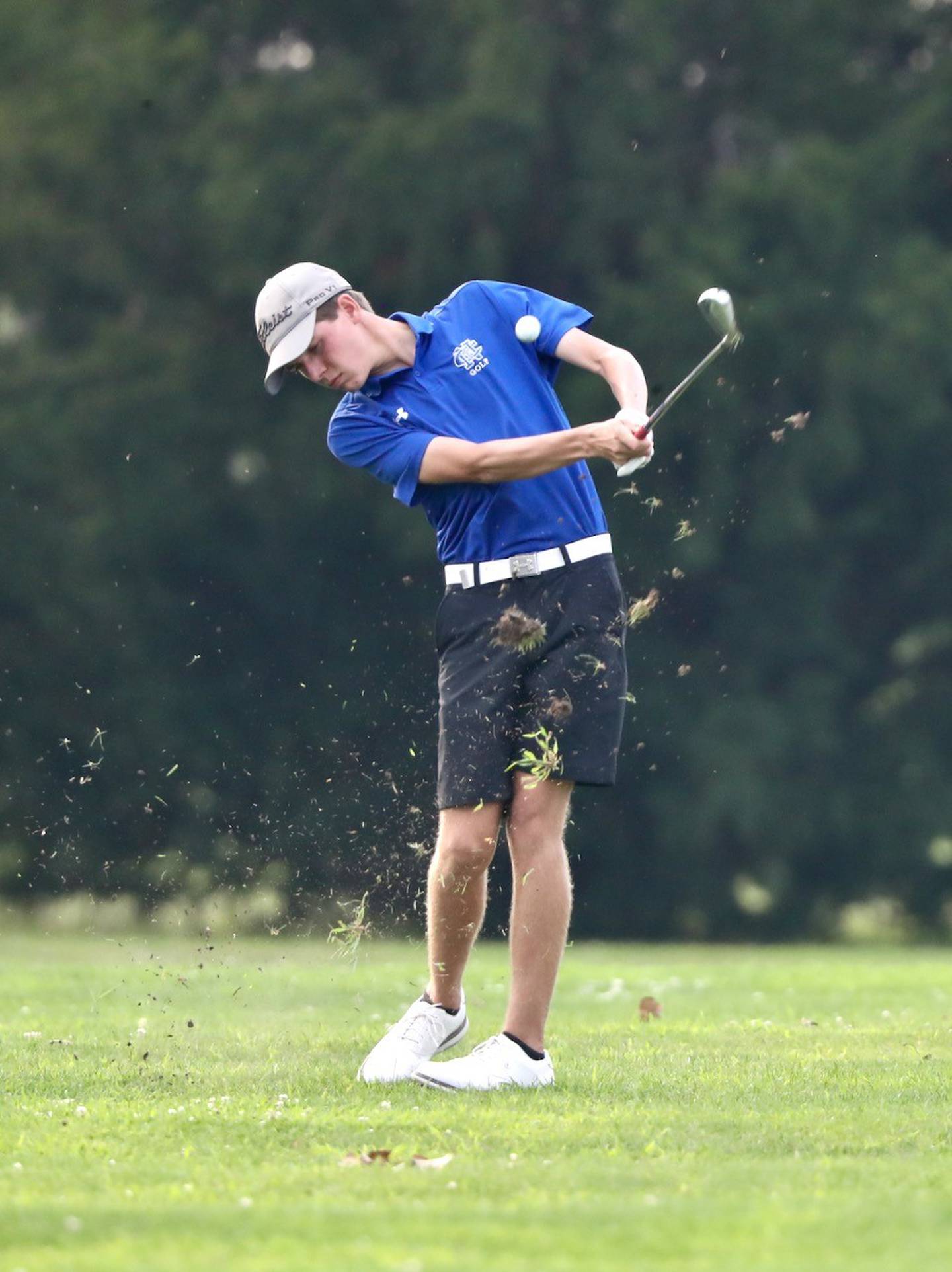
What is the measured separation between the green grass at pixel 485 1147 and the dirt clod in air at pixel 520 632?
112 cm

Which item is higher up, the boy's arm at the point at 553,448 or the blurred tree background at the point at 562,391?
the blurred tree background at the point at 562,391

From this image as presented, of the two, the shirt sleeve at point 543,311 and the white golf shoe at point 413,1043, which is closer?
the white golf shoe at point 413,1043

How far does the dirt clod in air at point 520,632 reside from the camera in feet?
18.2

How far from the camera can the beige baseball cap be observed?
5.64 metres

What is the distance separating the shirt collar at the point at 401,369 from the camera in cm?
571

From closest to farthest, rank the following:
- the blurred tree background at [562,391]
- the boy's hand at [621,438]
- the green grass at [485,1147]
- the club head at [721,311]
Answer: the green grass at [485,1147] < the boy's hand at [621,438] < the club head at [721,311] < the blurred tree background at [562,391]

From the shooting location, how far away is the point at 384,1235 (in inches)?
146

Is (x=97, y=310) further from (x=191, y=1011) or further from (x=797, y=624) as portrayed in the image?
(x=191, y=1011)

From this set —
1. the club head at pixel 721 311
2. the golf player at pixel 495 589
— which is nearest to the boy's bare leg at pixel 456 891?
the golf player at pixel 495 589

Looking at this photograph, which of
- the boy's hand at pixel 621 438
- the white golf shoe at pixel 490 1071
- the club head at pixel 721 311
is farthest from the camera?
the club head at pixel 721 311

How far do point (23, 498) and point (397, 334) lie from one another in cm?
1439

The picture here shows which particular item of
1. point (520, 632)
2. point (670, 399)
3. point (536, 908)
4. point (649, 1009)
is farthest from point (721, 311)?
point (649, 1009)

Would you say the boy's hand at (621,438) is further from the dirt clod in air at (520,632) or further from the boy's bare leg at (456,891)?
the boy's bare leg at (456,891)

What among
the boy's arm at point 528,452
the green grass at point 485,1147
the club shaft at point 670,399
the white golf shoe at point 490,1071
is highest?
the club shaft at point 670,399
